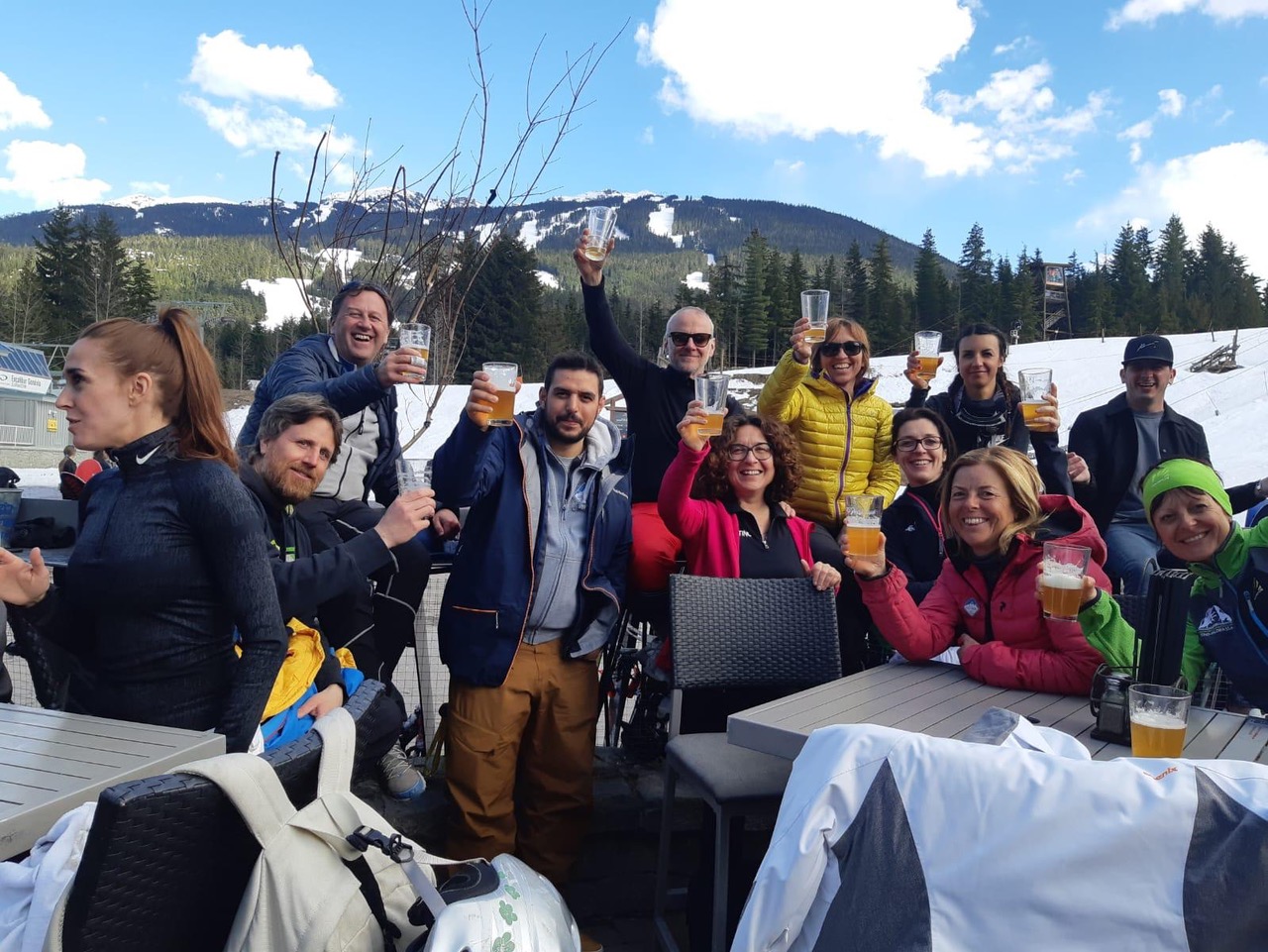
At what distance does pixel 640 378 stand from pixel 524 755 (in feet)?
6.21

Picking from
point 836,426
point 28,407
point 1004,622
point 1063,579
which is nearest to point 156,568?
point 1063,579

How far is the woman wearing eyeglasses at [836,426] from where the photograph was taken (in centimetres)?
419

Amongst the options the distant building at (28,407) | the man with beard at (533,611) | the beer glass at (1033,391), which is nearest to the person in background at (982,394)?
the beer glass at (1033,391)

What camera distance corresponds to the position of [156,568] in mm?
1987

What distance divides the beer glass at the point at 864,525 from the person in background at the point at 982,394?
5.88 feet

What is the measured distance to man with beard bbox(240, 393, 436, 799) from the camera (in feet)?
8.12

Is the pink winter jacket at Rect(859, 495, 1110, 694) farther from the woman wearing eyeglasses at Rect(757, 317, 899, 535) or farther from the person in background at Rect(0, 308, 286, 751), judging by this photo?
the person in background at Rect(0, 308, 286, 751)

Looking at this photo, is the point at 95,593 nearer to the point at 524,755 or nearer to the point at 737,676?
the point at 524,755

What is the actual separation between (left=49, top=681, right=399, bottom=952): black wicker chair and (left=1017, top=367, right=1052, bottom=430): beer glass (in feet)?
9.68

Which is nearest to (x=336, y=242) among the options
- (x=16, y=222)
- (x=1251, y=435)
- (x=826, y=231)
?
(x=1251, y=435)

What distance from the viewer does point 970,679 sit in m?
2.68

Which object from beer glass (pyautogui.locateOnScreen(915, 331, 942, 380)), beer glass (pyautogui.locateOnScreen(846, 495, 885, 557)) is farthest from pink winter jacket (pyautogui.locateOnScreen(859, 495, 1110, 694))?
beer glass (pyautogui.locateOnScreen(915, 331, 942, 380))

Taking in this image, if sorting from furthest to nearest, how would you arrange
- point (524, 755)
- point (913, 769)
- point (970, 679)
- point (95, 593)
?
point (524, 755), point (970, 679), point (95, 593), point (913, 769)

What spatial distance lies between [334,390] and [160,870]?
2384 millimetres
